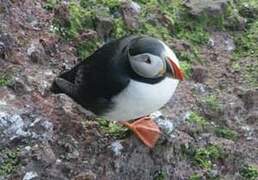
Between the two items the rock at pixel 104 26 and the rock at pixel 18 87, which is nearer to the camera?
the rock at pixel 18 87

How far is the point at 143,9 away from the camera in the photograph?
5.40m

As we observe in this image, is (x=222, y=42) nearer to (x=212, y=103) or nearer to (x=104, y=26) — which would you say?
(x=212, y=103)

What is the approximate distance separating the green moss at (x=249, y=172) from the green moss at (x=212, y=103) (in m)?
0.54

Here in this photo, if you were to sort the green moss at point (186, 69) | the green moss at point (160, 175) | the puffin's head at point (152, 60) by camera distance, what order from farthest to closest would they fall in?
the green moss at point (186, 69) → the green moss at point (160, 175) → the puffin's head at point (152, 60)

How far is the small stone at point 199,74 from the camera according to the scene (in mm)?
4945

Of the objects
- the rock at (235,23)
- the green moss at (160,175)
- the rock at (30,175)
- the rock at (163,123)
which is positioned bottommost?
the rock at (235,23)

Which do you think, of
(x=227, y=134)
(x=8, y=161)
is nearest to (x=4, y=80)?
(x=8, y=161)

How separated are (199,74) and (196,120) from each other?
610 mm

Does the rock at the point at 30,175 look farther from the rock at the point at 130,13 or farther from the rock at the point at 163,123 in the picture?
the rock at the point at 130,13

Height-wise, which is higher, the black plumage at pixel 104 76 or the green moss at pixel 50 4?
the black plumage at pixel 104 76

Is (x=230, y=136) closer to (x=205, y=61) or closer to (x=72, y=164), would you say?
(x=205, y=61)

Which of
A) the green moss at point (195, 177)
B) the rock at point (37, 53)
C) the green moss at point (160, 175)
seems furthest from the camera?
the rock at point (37, 53)

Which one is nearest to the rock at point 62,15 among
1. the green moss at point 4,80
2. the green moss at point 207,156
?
the green moss at point 4,80

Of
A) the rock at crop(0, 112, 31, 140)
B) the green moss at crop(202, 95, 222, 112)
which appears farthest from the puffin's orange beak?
the green moss at crop(202, 95, 222, 112)
